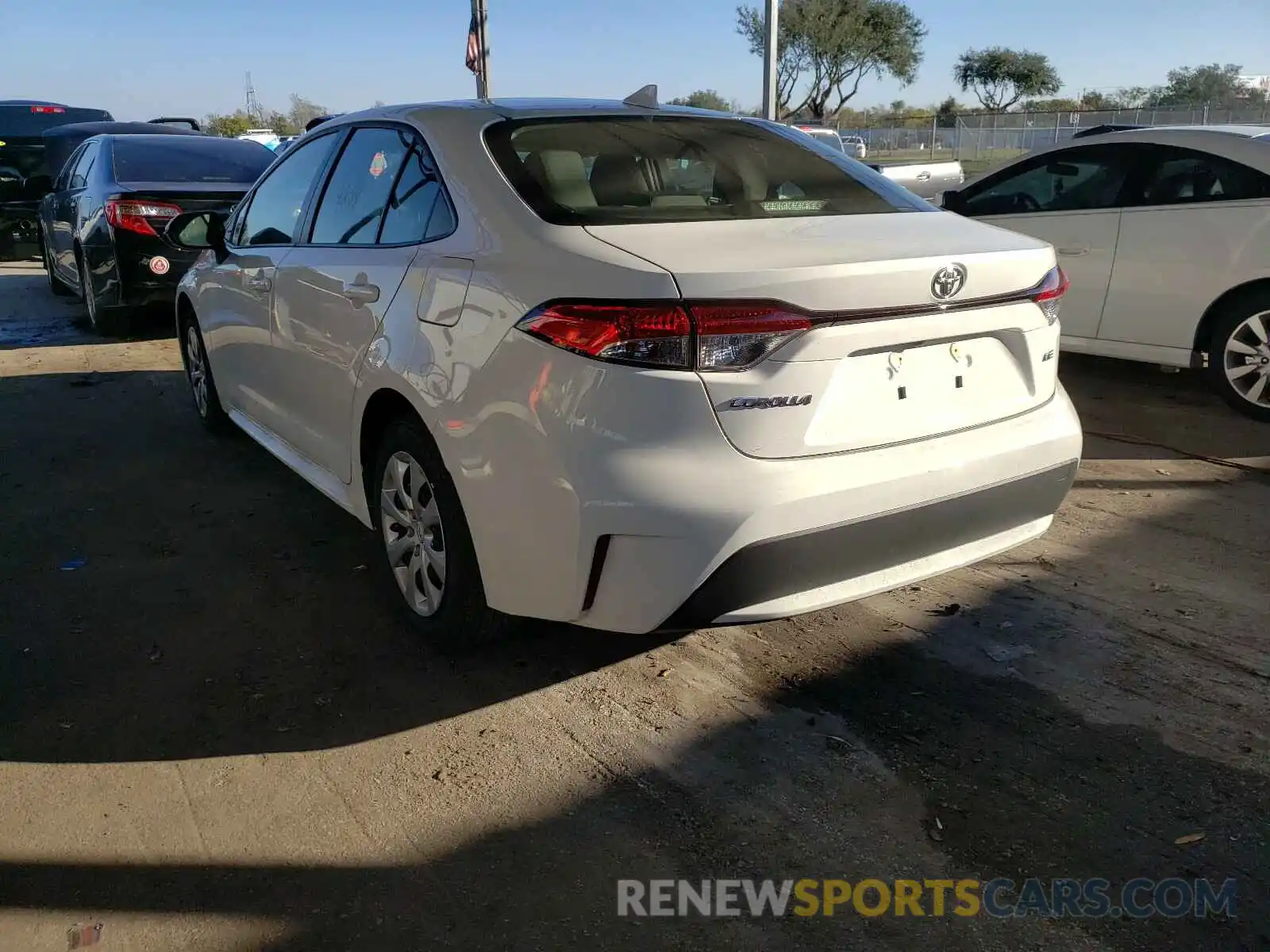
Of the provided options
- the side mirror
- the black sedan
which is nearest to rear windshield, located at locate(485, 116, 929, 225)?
the side mirror

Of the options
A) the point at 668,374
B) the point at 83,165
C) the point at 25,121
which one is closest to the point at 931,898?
the point at 668,374

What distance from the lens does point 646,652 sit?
A: 349 cm

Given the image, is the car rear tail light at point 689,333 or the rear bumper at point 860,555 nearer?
the car rear tail light at point 689,333

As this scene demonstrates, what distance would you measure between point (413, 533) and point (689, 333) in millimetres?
1377

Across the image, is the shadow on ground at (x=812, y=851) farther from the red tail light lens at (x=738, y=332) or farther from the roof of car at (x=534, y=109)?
the roof of car at (x=534, y=109)

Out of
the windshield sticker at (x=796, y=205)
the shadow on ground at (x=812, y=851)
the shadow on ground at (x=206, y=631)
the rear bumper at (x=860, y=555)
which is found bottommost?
the shadow on ground at (x=206, y=631)

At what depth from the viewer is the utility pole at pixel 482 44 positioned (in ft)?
52.1

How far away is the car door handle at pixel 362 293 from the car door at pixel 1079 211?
15.2 ft

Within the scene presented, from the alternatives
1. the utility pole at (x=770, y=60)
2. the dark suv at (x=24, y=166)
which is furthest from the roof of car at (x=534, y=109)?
the dark suv at (x=24, y=166)

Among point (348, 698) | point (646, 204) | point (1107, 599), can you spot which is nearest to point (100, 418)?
point (348, 698)

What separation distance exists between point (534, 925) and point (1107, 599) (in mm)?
2443

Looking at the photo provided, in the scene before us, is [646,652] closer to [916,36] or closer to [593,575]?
[593,575]

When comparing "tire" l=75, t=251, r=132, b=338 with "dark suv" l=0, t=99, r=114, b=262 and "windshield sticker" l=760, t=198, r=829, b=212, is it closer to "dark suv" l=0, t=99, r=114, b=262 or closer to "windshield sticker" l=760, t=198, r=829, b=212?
"dark suv" l=0, t=99, r=114, b=262

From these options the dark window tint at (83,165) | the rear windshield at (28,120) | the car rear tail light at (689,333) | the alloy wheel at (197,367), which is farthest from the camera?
the rear windshield at (28,120)
